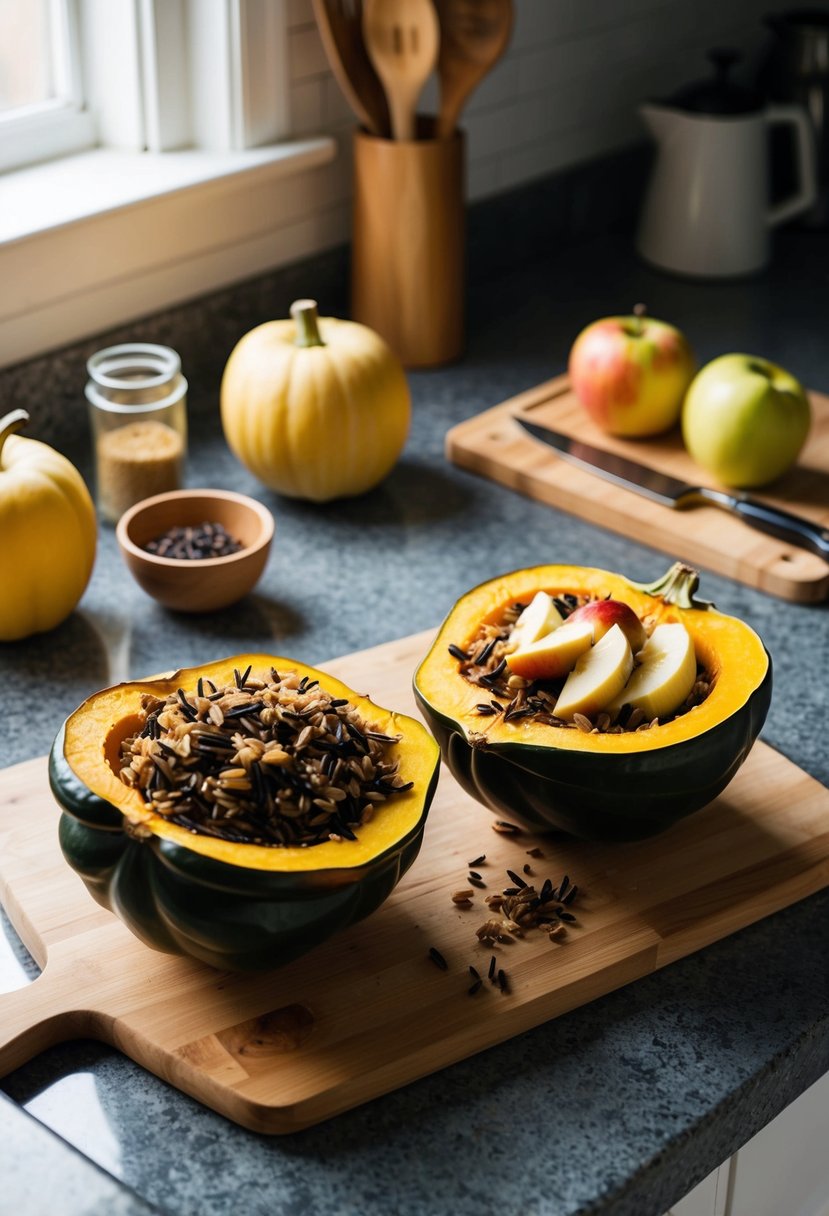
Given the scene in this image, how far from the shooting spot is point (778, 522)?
53.7 inches

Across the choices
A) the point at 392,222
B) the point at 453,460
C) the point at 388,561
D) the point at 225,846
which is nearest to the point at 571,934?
the point at 225,846

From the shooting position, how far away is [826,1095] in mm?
1022

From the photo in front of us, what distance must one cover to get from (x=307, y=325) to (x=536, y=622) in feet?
1.78

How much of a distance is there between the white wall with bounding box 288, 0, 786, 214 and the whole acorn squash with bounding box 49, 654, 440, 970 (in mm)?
1096

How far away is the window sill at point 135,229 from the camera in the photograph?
1.47 metres

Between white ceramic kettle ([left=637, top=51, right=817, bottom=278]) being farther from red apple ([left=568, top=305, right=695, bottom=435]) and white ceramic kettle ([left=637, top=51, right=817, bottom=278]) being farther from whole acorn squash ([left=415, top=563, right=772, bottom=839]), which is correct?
whole acorn squash ([left=415, top=563, right=772, bottom=839])

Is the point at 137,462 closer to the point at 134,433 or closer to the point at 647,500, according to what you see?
the point at 134,433

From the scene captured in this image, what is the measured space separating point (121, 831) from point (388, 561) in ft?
2.03

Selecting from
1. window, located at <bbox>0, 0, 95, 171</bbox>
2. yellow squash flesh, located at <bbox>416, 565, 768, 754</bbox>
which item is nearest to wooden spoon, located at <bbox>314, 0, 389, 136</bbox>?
window, located at <bbox>0, 0, 95, 171</bbox>

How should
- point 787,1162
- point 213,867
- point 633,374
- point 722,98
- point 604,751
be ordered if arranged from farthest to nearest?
point 722,98 < point 633,374 < point 787,1162 < point 604,751 < point 213,867

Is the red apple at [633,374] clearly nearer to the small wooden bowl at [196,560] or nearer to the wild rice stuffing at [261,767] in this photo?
the small wooden bowl at [196,560]

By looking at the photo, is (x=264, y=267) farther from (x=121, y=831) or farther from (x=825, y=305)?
(x=121, y=831)

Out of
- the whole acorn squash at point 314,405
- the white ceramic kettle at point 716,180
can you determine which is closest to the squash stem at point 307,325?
the whole acorn squash at point 314,405

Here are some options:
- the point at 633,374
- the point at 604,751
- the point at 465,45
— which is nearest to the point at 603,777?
the point at 604,751
